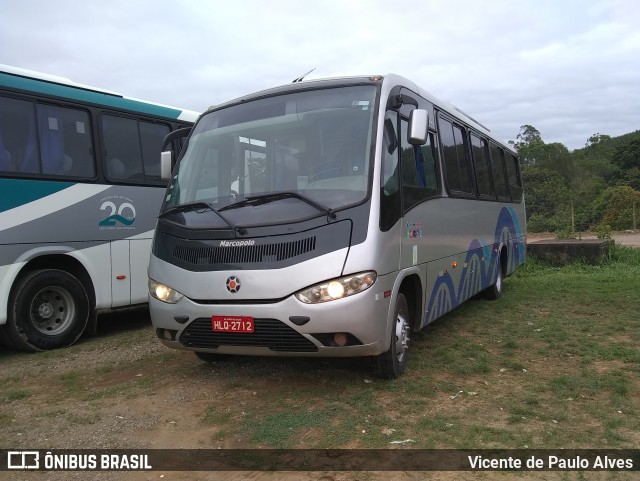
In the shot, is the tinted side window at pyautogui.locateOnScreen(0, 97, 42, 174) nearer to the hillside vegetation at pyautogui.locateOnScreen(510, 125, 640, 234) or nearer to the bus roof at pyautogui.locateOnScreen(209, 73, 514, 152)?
the bus roof at pyautogui.locateOnScreen(209, 73, 514, 152)

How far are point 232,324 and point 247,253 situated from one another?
1.92 feet

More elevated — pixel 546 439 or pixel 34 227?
pixel 34 227

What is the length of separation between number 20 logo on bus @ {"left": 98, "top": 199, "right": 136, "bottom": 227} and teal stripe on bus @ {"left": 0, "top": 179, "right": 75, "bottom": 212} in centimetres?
73

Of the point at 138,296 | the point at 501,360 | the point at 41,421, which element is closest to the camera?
the point at 41,421

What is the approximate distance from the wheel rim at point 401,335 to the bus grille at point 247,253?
126 centimetres

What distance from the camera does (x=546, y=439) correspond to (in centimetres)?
382

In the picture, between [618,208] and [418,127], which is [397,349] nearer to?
[418,127]

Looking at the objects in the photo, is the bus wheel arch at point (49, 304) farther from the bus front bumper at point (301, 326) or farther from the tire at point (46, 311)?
the bus front bumper at point (301, 326)

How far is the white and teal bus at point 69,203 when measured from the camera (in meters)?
6.51

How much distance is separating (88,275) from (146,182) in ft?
5.18

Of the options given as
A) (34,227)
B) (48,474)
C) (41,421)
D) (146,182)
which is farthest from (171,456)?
(146,182)

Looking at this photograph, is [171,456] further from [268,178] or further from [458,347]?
[458,347]

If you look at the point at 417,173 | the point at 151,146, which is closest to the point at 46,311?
the point at 151,146

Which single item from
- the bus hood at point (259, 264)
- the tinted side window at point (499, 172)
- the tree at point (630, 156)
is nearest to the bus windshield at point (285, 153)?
the bus hood at point (259, 264)
